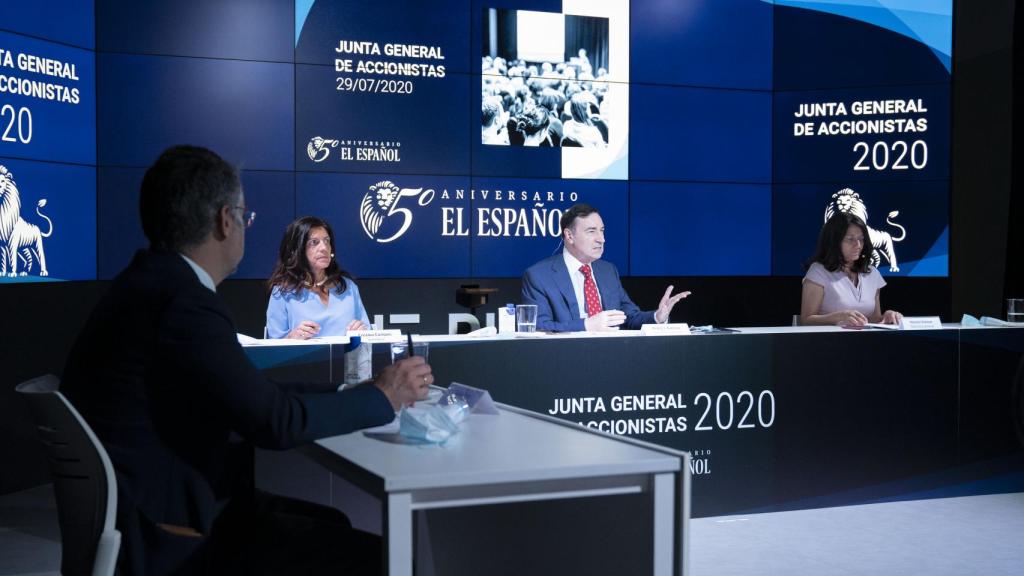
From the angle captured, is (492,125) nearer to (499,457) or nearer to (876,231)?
(876,231)

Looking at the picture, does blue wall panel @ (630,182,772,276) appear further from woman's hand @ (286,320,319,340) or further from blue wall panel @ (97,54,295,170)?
woman's hand @ (286,320,319,340)

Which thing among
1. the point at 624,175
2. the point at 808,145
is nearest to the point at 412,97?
the point at 624,175

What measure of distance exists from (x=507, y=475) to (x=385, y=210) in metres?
4.54

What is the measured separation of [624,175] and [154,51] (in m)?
2.92

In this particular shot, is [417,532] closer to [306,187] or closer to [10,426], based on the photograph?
[10,426]

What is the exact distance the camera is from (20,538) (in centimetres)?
409

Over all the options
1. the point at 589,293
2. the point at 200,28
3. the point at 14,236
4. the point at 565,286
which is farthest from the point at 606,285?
the point at 14,236

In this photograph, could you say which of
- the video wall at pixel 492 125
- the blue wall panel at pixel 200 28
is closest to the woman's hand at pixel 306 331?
the video wall at pixel 492 125

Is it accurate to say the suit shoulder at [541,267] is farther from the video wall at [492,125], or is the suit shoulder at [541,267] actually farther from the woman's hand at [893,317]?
the woman's hand at [893,317]

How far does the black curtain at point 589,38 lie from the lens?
6.40m

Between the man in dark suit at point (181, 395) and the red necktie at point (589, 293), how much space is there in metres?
3.19

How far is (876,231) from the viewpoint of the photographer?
6672 mm

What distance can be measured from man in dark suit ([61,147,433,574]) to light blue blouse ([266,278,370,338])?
9.81 ft

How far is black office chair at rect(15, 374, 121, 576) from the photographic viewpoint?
66.1 inches
